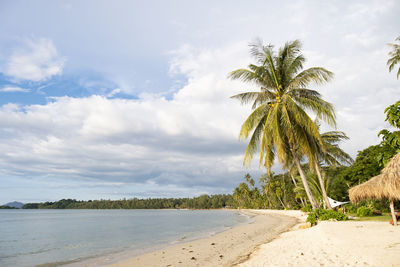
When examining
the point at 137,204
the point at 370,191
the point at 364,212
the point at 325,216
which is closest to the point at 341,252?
the point at 370,191

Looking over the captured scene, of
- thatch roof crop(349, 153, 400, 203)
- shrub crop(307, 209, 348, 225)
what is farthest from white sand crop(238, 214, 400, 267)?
shrub crop(307, 209, 348, 225)

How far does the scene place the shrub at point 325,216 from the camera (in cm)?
1456

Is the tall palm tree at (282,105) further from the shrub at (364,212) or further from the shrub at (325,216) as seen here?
the shrub at (364,212)

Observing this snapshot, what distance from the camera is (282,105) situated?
11.6 m

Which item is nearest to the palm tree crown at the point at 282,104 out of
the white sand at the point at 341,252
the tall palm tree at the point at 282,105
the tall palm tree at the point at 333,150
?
the tall palm tree at the point at 282,105

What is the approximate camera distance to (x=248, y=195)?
79.6 m

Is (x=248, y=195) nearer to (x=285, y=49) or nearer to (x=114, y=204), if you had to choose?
(x=285, y=49)

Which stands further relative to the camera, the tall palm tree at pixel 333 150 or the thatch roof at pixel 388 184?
the tall palm tree at pixel 333 150

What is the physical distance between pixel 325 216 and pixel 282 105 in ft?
25.5

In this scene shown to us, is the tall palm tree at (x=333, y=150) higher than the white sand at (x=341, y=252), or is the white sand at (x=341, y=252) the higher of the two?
the tall palm tree at (x=333, y=150)

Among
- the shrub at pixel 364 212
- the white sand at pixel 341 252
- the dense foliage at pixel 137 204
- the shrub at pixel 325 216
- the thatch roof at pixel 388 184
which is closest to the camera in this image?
the white sand at pixel 341 252

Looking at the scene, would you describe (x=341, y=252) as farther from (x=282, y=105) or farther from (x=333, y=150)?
(x=333, y=150)

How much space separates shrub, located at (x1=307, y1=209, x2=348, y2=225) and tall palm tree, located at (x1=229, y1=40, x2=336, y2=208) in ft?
12.9

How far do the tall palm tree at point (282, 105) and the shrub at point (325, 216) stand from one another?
12.9 feet
